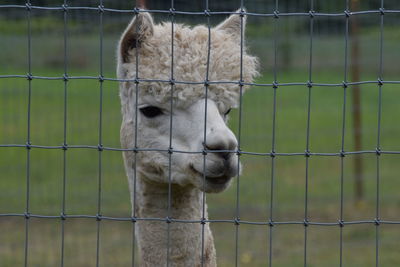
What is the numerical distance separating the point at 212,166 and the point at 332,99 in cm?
1319

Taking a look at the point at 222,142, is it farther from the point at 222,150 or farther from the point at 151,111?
the point at 151,111

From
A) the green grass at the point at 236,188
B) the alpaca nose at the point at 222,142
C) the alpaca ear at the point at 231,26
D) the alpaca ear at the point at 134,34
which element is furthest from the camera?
the green grass at the point at 236,188

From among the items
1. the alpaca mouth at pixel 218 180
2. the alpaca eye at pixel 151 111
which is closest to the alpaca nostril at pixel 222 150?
the alpaca mouth at pixel 218 180

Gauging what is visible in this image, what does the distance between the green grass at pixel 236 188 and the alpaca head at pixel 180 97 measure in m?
3.39

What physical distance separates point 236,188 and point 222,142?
5258 millimetres

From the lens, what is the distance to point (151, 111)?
360 cm

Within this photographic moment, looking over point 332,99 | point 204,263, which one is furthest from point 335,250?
point 332,99

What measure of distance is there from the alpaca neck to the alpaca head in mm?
101

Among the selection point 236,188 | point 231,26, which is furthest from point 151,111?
point 236,188

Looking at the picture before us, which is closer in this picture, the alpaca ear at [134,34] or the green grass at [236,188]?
the alpaca ear at [134,34]

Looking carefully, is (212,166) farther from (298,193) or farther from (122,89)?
(298,193)

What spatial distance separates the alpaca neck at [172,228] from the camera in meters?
3.65

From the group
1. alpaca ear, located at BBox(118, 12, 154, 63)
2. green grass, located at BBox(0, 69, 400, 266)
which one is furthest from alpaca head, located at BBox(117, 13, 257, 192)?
green grass, located at BBox(0, 69, 400, 266)

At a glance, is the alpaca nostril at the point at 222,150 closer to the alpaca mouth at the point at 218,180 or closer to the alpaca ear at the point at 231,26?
the alpaca mouth at the point at 218,180
